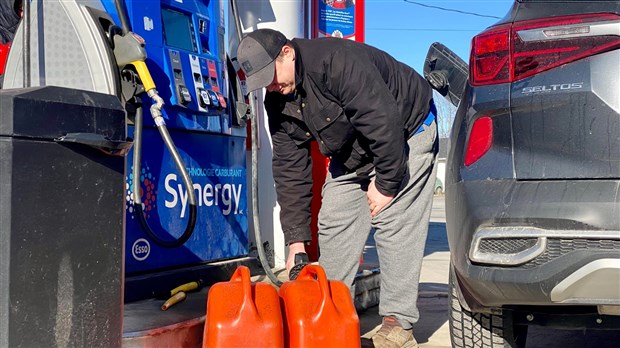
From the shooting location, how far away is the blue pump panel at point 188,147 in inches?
156

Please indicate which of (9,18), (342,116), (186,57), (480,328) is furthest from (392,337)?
(9,18)

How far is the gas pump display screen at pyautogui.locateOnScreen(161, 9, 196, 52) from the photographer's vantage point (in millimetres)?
4258

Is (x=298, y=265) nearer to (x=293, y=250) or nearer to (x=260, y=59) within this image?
(x=293, y=250)

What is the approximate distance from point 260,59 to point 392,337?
1306mm

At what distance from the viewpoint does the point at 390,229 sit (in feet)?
11.6

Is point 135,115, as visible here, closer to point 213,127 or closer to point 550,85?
point 213,127

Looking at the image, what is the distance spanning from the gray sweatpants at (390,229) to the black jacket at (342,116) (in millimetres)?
95

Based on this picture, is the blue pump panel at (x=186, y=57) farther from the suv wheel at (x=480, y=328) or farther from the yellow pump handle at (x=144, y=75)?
the suv wheel at (x=480, y=328)

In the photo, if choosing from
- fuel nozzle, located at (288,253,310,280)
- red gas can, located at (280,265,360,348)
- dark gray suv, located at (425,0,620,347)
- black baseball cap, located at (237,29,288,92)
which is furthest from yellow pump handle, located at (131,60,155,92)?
Result: dark gray suv, located at (425,0,620,347)

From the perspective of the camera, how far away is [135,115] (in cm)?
377

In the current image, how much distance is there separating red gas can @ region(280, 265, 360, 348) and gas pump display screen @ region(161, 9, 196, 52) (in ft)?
6.72

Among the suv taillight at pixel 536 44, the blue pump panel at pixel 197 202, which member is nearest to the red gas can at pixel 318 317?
the suv taillight at pixel 536 44

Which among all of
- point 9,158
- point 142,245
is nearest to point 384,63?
point 142,245

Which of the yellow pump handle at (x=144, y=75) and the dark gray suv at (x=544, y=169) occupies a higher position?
the yellow pump handle at (x=144, y=75)
